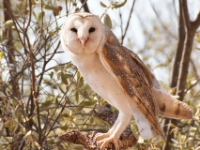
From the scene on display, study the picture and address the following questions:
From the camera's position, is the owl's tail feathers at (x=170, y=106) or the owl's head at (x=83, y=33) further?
the owl's tail feathers at (x=170, y=106)

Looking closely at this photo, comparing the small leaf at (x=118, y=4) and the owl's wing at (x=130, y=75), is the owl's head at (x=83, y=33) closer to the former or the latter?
the owl's wing at (x=130, y=75)

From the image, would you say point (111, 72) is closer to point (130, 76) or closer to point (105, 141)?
point (130, 76)

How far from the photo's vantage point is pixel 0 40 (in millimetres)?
1634

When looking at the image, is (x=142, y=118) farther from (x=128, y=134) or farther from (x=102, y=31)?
(x=102, y=31)

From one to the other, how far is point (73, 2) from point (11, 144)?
51 centimetres

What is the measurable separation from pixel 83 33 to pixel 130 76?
18 cm

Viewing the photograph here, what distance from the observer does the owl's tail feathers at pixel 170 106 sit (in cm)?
131

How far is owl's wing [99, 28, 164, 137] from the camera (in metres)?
1.21

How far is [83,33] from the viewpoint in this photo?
117cm

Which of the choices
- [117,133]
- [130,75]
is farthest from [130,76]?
[117,133]


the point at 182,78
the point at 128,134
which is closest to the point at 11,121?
the point at 128,134

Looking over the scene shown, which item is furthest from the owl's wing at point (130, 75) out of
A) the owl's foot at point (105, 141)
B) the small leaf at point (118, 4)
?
the small leaf at point (118, 4)

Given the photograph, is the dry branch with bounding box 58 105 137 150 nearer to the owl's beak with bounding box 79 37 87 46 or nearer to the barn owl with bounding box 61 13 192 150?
the barn owl with bounding box 61 13 192 150

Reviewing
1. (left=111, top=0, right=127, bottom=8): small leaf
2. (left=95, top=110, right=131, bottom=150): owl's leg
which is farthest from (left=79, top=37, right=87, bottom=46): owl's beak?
(left=111, top=0, right=127, bottom=8): small leaf
